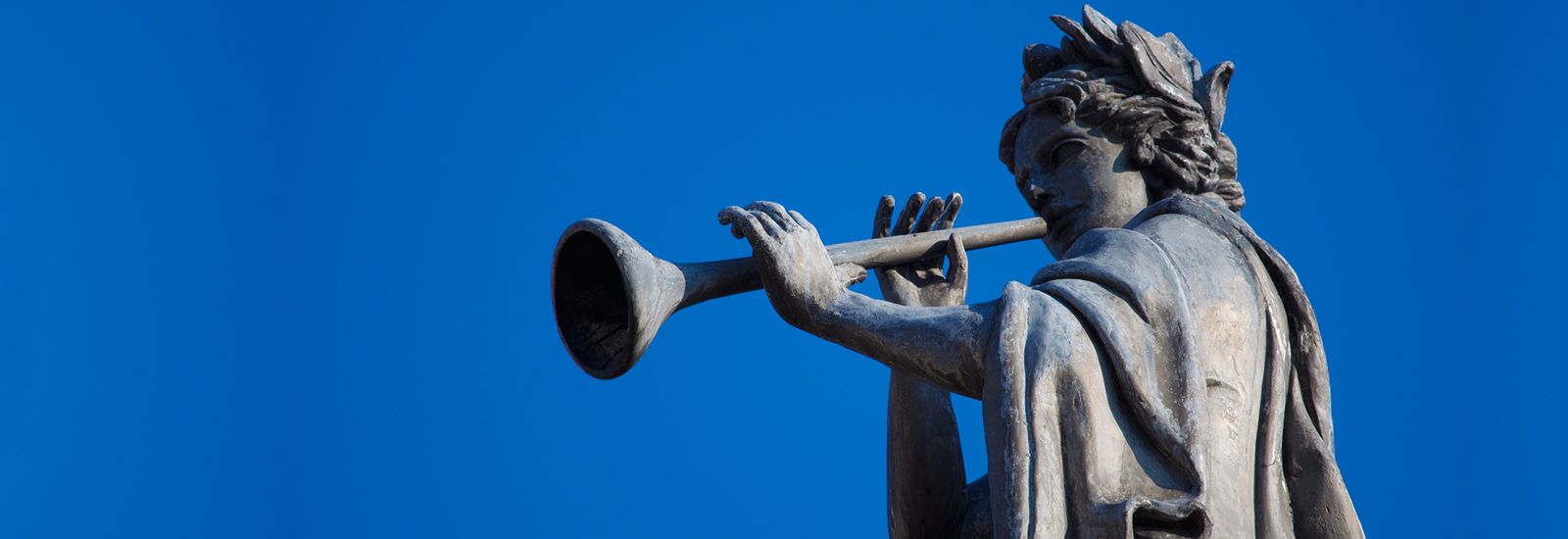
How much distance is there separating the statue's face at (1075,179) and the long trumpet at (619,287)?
66 cm

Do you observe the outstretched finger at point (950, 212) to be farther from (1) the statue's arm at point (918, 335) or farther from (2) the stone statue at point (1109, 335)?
(1) the statue's arm at point (918, 335)

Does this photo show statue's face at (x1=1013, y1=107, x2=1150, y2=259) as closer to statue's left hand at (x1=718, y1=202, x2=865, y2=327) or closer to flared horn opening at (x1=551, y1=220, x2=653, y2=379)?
statue's left hand at (x1=718, y1=202, x2=865, y2=327)

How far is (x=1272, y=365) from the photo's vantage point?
7594 millimetres

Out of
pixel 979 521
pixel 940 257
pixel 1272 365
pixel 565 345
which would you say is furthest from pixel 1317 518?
pixel 565 345

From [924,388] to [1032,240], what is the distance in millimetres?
886

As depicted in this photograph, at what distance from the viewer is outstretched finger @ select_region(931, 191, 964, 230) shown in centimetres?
874

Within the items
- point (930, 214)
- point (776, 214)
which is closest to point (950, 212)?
point (930, 214)

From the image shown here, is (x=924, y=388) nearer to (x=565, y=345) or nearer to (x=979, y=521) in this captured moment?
(x=979, y=521)

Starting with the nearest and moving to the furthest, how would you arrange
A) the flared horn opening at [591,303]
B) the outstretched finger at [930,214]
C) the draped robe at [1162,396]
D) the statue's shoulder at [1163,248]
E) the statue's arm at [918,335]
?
the draped robe at [1162,396], the statue's arm at [918,335], the statue's shoulder at [1163,248], the flared horn opening at [591,303], the outstretched finger at [930,214]

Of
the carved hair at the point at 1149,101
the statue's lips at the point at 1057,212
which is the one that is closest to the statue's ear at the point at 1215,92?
the carved hair at the point at 1149,101

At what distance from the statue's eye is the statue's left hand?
44.1 inches

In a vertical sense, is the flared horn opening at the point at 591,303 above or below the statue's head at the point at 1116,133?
below

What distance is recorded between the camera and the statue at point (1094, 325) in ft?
23.3

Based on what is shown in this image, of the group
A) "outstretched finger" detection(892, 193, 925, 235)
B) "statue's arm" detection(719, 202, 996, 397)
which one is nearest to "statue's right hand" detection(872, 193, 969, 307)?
"outstretched finger" detection(892, 193, 925, 235)
